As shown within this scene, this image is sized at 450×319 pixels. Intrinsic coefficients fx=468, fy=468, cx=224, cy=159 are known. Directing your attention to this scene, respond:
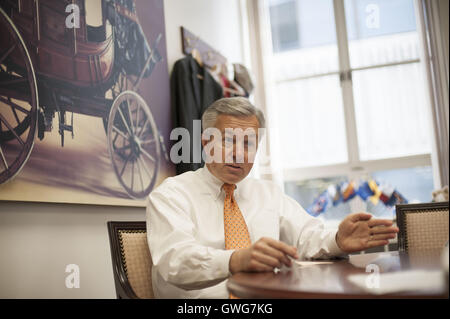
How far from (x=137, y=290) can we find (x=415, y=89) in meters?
3.48

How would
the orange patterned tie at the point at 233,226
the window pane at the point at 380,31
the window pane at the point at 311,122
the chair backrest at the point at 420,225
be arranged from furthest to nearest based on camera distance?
1. the window pane at the point at 311,122
2. the window pane at the point at 380,31
3. the chair backrest at the point at 420,225
4. the orange patterned tie at the point at 233,226

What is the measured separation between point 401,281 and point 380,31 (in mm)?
3896

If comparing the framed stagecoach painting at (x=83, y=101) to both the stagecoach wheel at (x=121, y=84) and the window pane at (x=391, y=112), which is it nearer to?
the stagecoach wheel at (x=121, y=84)

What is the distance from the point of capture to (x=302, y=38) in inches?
179

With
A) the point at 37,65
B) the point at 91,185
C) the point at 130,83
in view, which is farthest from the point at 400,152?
the point at 37,65

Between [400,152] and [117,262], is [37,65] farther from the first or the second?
[400,152]

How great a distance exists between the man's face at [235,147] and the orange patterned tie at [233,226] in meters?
0.08

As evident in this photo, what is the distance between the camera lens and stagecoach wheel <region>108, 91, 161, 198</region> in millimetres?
2346

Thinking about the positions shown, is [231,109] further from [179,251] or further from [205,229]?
[179,251]

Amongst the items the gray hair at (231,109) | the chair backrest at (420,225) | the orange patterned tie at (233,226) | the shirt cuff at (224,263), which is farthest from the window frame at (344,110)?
the shirt cuff at (224,263)

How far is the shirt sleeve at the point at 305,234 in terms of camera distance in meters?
1.49

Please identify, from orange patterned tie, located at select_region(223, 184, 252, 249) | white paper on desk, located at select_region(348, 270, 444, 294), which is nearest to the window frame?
orange patterned tie, located at select_region(223, 184, 252, 249)

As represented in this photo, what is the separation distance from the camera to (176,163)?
2908 mm

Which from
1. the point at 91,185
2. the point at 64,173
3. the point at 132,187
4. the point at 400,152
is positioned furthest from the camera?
the point at 400,152
